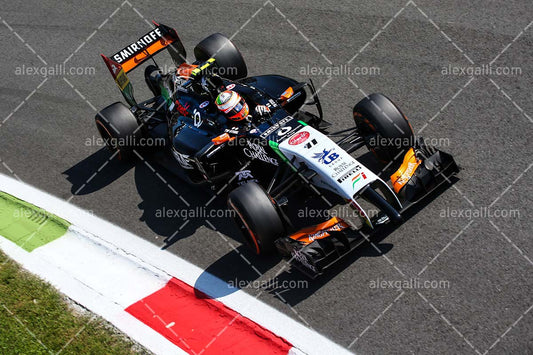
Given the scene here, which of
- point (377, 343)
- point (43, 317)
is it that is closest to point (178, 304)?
point (43, 317)

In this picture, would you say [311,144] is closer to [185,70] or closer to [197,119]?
[197,119]

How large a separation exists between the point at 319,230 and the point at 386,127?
1.81 meters

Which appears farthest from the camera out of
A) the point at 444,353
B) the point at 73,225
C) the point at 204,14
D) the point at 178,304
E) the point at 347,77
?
the point at 204,14

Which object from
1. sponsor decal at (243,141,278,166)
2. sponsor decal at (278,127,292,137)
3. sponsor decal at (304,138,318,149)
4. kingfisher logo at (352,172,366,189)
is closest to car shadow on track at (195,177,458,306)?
kingfisher logo at (352,172,366,189)

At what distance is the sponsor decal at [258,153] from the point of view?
8.03 m

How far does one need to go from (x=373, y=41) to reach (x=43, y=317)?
7699mm

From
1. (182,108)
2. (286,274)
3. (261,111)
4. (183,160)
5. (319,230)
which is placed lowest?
(286,274)

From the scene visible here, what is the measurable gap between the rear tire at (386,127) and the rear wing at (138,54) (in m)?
3.59

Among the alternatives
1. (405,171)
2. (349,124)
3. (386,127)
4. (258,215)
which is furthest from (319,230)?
(349,124)

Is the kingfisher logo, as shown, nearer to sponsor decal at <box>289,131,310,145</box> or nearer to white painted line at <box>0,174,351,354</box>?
sponsor decal at <box>289,131,310,145</box>

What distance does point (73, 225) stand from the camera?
A: 344 inches

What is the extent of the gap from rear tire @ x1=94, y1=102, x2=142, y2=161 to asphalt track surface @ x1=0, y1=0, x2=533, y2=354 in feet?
1.36

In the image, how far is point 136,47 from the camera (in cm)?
996

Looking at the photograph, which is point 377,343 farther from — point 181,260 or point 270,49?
point 270,49
